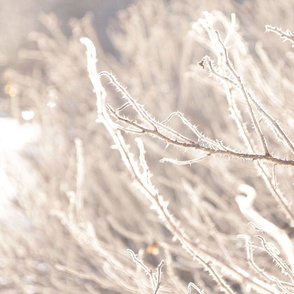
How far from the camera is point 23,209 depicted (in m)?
4.88

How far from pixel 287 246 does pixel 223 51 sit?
0.58 meters

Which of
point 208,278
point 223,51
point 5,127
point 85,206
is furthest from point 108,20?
point 223,51

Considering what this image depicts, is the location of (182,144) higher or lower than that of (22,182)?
lower

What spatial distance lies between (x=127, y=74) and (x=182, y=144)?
5.40m

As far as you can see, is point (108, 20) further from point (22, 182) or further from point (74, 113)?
point (22, 182)

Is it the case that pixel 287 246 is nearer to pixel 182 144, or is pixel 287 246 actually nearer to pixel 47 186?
pixel 182 144

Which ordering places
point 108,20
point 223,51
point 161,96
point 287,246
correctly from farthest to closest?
point 108,20 < point 161,96 < point 223,51 < point 287,246

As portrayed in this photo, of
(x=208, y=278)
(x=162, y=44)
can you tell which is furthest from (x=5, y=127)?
(x=208, y=278)

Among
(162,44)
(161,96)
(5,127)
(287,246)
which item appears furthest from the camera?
(5,127)

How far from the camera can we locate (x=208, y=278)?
496cm

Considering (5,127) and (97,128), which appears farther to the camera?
(5,127)

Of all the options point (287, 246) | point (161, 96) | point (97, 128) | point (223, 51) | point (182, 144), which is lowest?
point (287, 246)

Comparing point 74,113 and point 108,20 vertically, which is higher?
point 108,20

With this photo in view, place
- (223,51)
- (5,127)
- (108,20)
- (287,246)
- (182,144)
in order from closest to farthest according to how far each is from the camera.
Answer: (287,246), (182,144), (223,51), (5,127), (108,20)
